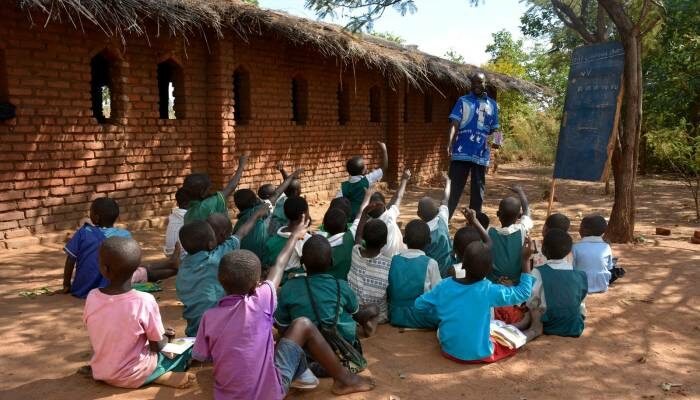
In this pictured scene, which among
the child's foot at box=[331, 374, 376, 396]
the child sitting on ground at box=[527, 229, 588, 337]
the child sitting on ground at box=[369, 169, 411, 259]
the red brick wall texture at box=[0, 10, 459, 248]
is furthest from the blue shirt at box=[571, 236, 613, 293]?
the red brick wall texture at box=[0, 10, 459, 248]

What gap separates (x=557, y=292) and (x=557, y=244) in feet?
1.01

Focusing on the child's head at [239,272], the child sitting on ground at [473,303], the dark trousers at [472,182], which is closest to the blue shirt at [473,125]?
the dark trousers at [472,182]

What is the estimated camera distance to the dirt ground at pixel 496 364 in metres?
3.14

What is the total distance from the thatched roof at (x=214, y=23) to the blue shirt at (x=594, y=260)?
4.75 m

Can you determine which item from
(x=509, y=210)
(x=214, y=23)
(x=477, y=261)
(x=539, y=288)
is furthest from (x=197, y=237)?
(x=214, y=23)

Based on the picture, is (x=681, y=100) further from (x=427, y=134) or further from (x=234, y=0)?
(x=234, y=0)

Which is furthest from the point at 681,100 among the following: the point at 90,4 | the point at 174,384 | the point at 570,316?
the point at 174,384

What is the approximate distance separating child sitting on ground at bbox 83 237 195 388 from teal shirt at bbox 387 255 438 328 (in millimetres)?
1547

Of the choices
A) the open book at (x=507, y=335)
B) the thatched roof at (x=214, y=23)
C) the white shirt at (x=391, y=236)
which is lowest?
the open book at (x=507, y=335)

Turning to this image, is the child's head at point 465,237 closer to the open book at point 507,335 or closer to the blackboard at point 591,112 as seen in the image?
the open book at point 507,335

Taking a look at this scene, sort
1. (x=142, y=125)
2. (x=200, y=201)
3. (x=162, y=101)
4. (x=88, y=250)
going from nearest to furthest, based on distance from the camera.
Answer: (x=88, y=250) < (x=200, y=201) < (x=142, y=125) < (x=162, y=101)

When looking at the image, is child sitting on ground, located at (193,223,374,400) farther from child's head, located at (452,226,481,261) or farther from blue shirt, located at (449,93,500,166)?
blue shirt, located at (449,93,500,166)

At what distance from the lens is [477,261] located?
130 inches

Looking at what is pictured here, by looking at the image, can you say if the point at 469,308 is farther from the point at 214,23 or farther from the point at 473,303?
the point at 214,23
